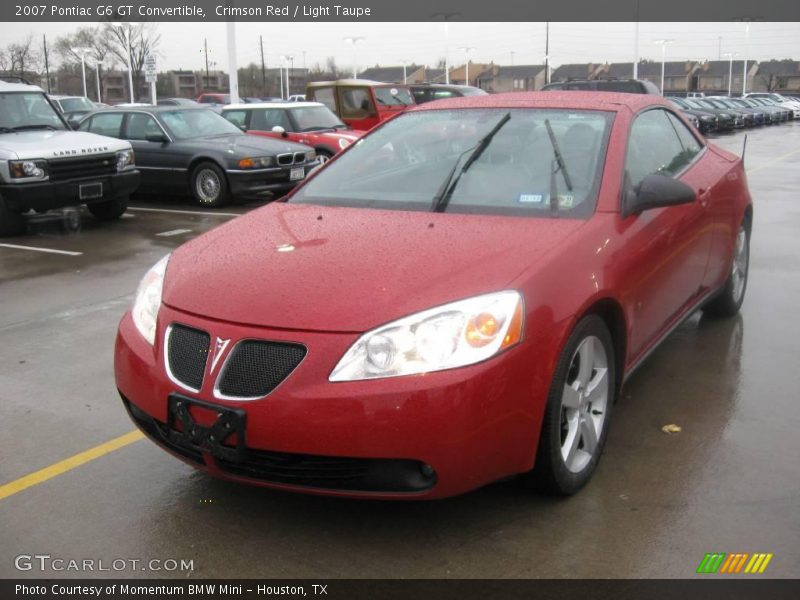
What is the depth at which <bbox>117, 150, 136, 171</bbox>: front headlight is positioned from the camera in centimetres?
1073

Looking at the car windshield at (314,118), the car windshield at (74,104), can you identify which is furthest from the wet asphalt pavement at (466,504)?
the car windshield at (74,104)

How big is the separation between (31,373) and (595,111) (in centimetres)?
354

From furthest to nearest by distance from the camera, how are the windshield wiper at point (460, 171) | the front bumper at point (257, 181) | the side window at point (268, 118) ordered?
the side window at point (268, 118) → the front bumper at point (257, 181) → the windshield wiper at point (460, 171)

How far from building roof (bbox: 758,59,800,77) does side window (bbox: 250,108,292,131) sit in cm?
11940

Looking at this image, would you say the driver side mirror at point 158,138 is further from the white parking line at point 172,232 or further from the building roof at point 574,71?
the building roof at point 574,71

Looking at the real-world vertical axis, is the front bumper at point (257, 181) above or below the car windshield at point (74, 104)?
below

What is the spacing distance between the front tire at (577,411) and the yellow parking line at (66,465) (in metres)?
1.93

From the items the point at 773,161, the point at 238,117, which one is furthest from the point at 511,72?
the point at 238,117

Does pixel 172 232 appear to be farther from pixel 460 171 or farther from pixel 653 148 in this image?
pixel 653 148

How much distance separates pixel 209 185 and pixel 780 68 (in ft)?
414

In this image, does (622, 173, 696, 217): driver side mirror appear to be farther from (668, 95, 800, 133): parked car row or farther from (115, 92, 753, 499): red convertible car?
(668, 95, 800, 133): parked car row

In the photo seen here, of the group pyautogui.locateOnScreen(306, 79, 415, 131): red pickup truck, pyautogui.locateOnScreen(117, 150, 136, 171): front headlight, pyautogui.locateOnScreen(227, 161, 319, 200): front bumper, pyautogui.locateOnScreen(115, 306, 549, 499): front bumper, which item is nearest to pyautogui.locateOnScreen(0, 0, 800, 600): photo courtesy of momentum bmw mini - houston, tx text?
pyautogui.locateOnScreen(115, 306, 549, 499): front bumper

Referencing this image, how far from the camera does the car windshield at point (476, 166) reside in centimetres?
374

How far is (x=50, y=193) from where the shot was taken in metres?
9.83
